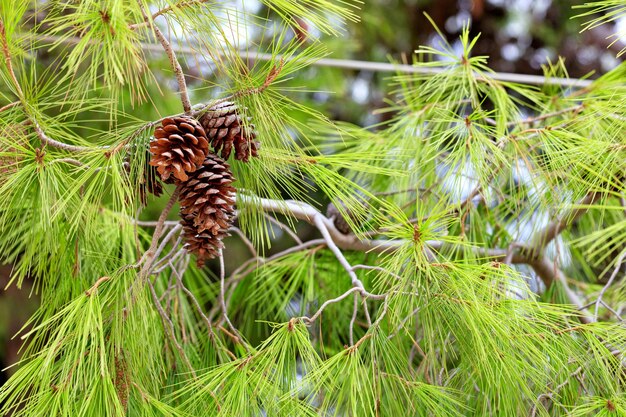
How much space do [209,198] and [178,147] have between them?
6 cm

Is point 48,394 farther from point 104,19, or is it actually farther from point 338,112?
point 338,112

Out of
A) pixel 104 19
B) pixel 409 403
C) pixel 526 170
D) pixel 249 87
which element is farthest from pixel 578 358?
pixel 104 19

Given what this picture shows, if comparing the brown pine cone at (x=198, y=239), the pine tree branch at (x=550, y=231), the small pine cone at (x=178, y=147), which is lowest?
the pine tree branch at (x=550, y=231)

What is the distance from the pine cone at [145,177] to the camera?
77 centimetres

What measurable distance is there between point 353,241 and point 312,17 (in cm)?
42

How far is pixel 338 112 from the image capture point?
2654mm

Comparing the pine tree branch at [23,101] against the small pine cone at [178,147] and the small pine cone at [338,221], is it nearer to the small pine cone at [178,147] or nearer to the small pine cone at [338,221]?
the small pine cone at [178,147]

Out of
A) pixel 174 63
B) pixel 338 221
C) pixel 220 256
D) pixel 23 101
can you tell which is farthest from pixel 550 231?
pixel 23 101

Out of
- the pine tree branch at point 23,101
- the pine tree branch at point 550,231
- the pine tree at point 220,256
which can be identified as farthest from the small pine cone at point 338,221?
the pine tree branch at point 23,101

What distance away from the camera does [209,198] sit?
0.75m

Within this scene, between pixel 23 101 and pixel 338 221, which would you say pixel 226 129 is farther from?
pixel 338 221

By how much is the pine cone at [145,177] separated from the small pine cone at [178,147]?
1.6 inches

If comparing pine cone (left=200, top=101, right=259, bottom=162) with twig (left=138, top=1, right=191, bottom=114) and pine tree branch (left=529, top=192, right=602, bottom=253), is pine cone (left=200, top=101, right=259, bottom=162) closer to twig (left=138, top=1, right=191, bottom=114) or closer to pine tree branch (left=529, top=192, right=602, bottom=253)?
twig (left=138, top=1, right=191, bottom=114)

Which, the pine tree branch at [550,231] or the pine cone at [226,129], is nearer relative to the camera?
the pine cone at [226,129]
